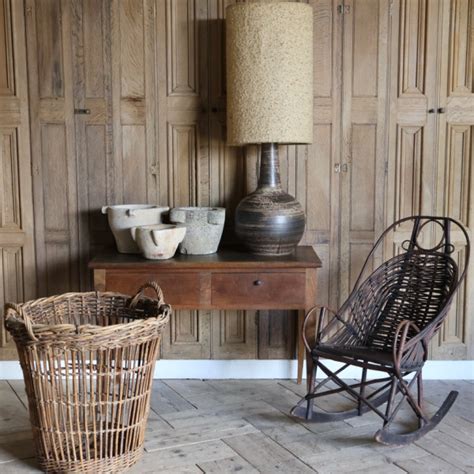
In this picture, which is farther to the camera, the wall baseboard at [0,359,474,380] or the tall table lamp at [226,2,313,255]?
the wall baseboard at [0,359,474,380]

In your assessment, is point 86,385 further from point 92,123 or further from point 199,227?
point 92,123

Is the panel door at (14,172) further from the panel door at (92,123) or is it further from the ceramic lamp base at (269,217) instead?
the ceramic lamp base at (269,217)

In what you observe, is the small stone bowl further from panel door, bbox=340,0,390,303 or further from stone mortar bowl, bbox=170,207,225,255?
panel door, bbox=340,0,390,303

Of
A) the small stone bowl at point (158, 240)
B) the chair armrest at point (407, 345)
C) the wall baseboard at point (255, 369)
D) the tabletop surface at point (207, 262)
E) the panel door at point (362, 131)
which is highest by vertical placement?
the panel door at point (362, 131)

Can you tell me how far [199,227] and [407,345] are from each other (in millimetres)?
1090

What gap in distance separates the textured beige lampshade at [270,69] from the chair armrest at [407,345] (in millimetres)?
992

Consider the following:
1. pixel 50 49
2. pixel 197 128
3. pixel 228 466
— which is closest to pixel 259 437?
pixel 228 466

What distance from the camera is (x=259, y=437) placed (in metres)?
2.82

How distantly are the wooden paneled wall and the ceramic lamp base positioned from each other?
8.9 inches

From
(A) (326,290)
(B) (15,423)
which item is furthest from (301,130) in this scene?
(B) (15,423)

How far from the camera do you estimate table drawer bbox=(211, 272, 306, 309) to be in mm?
3021

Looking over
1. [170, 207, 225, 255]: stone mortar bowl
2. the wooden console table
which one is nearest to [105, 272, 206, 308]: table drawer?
the wooden console table

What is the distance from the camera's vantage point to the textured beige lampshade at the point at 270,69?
298 centimetres

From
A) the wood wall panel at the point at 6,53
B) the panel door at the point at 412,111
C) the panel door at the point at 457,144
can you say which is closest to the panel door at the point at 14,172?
the wood wall panel at the point at 6,53
